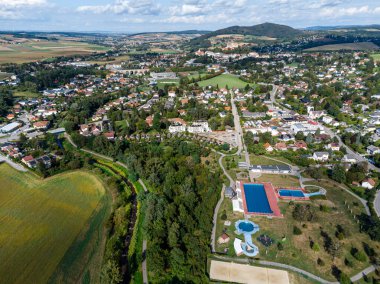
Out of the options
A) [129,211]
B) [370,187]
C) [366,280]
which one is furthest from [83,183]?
[370,187]

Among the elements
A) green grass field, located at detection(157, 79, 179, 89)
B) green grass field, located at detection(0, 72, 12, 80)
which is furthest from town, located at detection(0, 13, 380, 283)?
green grass field, located at detection(0, 72, 12, 80)

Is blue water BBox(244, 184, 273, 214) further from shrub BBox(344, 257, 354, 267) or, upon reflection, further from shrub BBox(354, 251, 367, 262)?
shrub BBox(354, 251, 367, 262)

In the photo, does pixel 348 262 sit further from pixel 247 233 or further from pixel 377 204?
pixel 377 204

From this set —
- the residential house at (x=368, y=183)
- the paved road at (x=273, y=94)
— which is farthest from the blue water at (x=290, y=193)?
the paved road at (x=273, y=94)

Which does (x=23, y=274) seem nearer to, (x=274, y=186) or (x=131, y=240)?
(x=131, y=240)

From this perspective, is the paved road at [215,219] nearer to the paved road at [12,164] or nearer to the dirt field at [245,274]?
the dirt field at [245,274]

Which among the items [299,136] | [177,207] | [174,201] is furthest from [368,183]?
[174,201]

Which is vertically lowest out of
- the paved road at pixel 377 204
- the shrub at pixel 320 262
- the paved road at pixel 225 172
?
the paved road at pixel 225 172
